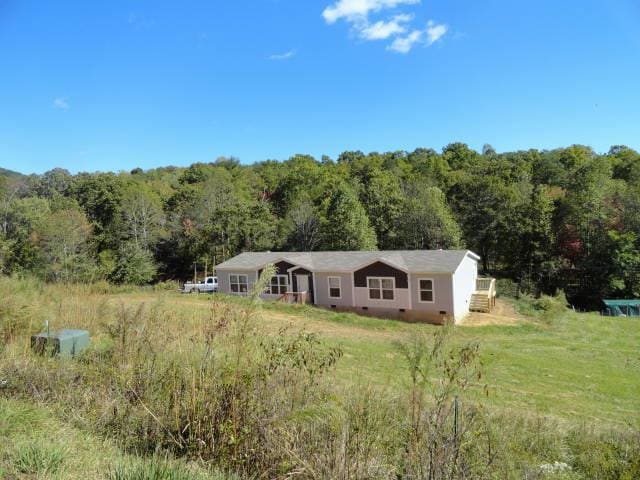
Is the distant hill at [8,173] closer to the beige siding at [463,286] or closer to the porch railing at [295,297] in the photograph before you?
the porch railing at [295,297]

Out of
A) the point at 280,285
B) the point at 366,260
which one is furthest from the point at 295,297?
the point at 366,260

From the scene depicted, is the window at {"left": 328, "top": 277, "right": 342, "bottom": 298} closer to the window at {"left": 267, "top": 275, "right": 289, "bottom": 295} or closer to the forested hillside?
the window at {"left": 267, "top": 275, "right": 289, "bottom": 295}

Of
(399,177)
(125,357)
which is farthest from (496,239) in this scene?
(125,357)

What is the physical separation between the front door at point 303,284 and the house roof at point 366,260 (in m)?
0.80

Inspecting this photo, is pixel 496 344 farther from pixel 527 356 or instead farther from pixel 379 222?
pixel 379 222

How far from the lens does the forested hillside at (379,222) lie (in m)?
32.6

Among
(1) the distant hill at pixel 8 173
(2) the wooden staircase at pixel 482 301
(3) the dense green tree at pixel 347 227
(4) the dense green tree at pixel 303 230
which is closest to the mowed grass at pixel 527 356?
(2) the wooden staircase at pixel 482 301

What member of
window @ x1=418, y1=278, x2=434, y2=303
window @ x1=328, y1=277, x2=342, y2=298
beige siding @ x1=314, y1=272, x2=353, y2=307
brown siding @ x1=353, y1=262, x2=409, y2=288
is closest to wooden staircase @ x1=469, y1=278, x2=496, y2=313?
window @ x1=418, y1=278, x2=434, y2=303

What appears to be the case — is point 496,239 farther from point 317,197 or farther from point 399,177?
point 317,197

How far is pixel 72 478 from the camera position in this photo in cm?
264

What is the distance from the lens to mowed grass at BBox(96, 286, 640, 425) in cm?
784

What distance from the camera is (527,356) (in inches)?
568

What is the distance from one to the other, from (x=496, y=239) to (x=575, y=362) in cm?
2485

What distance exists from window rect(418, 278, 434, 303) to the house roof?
60 centimetres
